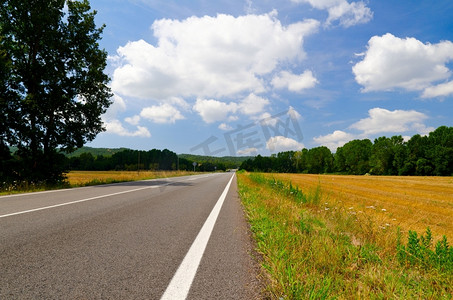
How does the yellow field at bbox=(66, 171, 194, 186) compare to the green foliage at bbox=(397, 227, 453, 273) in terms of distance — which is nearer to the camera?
the green foliage at bbox=(397, 227, 453, 273)

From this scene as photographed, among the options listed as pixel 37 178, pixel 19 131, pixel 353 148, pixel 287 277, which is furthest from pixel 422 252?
pixel 353 148

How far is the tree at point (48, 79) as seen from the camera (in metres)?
14.1

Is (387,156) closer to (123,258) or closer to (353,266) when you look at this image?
(353,266)

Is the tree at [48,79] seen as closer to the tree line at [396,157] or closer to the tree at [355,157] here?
the tree line at [396,157]

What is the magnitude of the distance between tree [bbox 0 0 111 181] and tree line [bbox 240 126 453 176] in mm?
24658

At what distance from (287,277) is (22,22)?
1980 cm

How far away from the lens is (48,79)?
1498 cm

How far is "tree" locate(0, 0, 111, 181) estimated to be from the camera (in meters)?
14.1

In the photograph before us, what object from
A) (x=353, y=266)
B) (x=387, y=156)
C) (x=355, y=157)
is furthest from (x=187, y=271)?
(x=355, y=157)

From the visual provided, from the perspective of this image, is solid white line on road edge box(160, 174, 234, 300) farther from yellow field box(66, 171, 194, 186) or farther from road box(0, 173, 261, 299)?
yellow field box(66, 171, 194, 186)

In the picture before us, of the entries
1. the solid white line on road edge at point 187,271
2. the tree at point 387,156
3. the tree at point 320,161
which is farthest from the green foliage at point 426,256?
the tree at point 320,161

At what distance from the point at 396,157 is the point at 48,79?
76.8 m

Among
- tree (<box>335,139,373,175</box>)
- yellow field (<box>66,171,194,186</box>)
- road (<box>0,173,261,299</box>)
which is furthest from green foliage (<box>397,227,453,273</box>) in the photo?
tree (<box>335,139,373,175</box>)

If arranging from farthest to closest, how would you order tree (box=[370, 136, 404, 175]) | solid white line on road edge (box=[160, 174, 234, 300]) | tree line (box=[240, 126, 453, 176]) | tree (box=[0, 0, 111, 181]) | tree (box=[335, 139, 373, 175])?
1. tree (box=[335, 139, 373, 175])
2. tree (box=[370, 136, 404, 175])
3. tree line (box=[240, 126, 453, 176])
4. tree (box=[0, 0, 111, 181])
5. solid white line on road edge (box=[160, 174, 234, 300])
